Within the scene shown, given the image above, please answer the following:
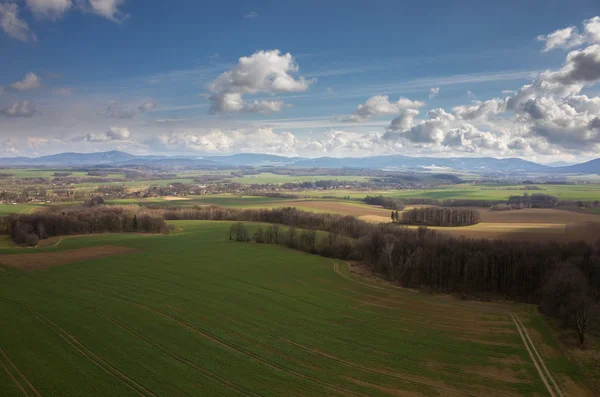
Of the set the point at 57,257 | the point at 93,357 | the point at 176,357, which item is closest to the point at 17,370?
the point at 93,357

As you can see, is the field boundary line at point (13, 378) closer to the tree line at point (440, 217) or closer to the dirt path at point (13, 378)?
the dirt path at point (13, 378)

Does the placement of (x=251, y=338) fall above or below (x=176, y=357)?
below

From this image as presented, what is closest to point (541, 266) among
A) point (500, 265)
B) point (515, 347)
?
point (500, 265)

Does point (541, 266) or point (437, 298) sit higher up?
point (541, 266)

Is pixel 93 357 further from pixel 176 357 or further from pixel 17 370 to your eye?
pixel 176 357

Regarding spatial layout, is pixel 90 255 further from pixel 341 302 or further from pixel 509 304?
pixel 509 304

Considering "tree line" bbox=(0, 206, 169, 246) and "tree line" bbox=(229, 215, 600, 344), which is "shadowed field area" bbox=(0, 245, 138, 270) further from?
"tree line" bbox=(229, 215, 600, 344)

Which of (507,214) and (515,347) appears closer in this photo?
(515,347)
